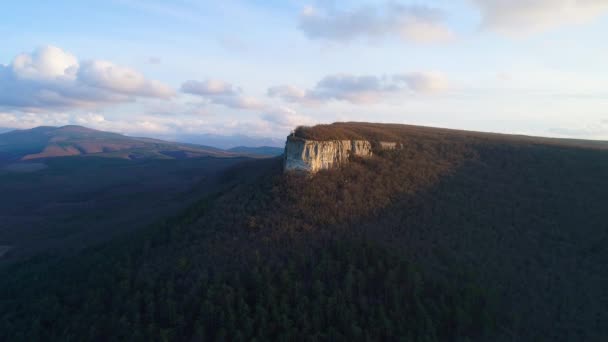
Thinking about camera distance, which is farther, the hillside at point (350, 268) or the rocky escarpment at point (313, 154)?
the rocky escarpment at point (313, 154)

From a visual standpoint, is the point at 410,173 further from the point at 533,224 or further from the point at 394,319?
the point at 394,319

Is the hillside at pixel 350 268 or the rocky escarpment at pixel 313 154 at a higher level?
the rocky escarpment at pixel 313 154

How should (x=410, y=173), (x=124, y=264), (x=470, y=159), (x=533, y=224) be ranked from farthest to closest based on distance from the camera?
(x=470, y=159)
(x=410, y=173)
(x=533, y=224)
(x=124, y=264)

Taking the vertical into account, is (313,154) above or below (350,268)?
above

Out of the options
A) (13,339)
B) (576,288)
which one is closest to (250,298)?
(13,339)

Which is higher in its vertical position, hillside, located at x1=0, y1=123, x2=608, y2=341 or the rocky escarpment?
the rocky escarpment

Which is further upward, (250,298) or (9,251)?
(250,298)

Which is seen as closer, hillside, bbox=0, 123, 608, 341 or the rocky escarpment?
hillside, bbox=0, 123, 608, 341

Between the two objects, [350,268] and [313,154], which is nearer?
[350,268]
